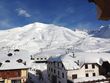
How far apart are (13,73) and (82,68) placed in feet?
56.9

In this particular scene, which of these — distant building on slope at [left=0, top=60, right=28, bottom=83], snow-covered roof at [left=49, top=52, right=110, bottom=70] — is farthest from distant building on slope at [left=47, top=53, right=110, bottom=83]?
distant building on slope at [left=0, top=60, right=28, bottom=83]

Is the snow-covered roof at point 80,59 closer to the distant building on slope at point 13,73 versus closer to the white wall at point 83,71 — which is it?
the white wall at point 83,71

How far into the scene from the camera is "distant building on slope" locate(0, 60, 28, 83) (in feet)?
167

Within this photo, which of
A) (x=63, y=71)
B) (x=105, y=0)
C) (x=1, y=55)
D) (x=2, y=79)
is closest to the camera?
(x=105, y=0)

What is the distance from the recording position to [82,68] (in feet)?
177

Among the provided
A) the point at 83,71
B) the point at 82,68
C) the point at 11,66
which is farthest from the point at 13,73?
the point at 83,71

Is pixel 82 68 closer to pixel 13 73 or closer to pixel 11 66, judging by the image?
pixel 13 73

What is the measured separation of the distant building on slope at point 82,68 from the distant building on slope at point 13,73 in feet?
32.5

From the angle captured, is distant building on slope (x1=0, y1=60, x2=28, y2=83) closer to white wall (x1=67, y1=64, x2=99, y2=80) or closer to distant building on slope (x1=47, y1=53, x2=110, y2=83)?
distant building on slope (x1=47, y1=53, x2=110, y2=83)

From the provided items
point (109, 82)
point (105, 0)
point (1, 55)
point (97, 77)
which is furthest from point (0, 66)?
point (105, 0)

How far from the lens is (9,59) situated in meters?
60.5

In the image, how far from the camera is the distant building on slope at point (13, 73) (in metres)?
50.8

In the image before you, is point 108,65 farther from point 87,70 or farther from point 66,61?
point 66,61

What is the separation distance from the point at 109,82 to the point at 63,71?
1178cm
